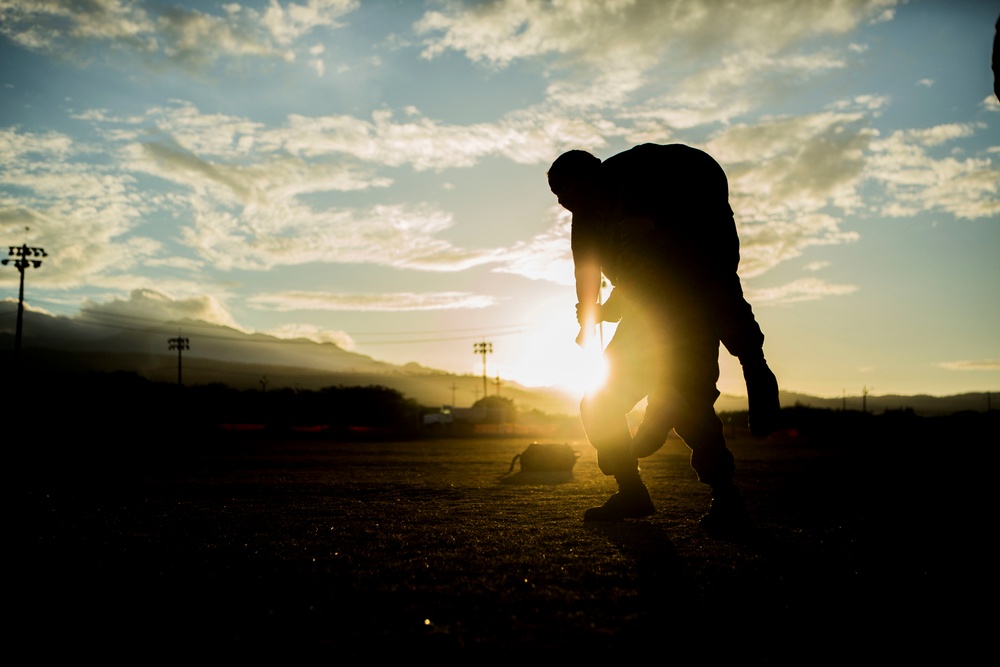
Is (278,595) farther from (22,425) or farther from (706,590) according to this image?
(22,425)

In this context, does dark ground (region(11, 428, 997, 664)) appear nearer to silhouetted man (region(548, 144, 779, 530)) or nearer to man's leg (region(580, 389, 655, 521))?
man's leg (region(580, 389, 655, 521))

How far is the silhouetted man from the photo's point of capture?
3447 mm

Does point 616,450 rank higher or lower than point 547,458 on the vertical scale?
higher

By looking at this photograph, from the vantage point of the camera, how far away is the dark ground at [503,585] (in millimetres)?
1652

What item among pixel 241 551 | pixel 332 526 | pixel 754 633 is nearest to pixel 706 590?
pixel 754 633

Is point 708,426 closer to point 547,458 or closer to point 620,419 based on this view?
point 620,419

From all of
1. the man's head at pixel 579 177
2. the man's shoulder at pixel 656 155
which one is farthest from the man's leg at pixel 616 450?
the man's shoulder at pixel 656 155

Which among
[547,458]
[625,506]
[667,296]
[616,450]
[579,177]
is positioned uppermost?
[579,177]

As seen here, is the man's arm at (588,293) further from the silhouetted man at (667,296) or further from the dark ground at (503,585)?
the dark ground at (503,585)

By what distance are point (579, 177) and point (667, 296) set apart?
38.1 inches

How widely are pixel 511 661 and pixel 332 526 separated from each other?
8.27 feet

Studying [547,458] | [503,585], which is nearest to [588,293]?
[503,585]

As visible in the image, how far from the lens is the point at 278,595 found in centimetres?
217

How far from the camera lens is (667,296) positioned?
348 cm
